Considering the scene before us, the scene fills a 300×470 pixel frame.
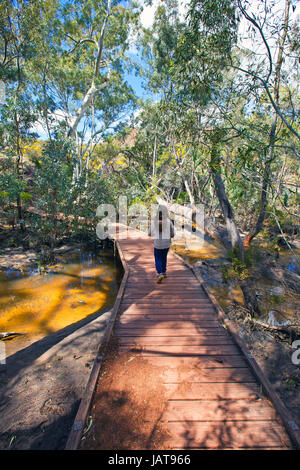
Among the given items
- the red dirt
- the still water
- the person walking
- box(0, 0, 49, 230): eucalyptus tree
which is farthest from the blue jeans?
box(0, 0, 49, 230): eucalyptus tree

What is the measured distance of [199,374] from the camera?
9.29 ft

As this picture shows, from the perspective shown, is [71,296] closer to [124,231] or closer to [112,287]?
[112,287]

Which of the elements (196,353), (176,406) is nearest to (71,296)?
(196,353)

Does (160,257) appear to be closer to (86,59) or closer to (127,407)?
(127,407)

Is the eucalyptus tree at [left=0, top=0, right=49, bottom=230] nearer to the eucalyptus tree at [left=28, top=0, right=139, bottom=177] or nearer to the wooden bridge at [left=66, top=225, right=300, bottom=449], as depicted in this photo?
the eucalyptus tree at [left=28, top=0, right=139, bottom=177]

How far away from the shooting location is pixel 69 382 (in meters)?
3.30

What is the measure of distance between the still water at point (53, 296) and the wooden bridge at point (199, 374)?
84.7 inches

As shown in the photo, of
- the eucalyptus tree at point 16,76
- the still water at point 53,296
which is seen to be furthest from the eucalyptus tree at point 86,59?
the still water at point 53,296

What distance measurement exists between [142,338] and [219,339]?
1.12 m

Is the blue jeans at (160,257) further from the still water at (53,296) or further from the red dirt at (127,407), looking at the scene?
the red dirt at (127,407)

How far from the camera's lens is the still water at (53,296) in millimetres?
5486

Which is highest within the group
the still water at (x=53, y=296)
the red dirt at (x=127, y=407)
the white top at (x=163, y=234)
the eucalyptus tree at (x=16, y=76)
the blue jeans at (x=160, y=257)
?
the eucalyptus tree at (x=16, y=76)

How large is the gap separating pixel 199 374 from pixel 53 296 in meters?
5.37

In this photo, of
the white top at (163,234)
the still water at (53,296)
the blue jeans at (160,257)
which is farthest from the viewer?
the still water at (53,296)
